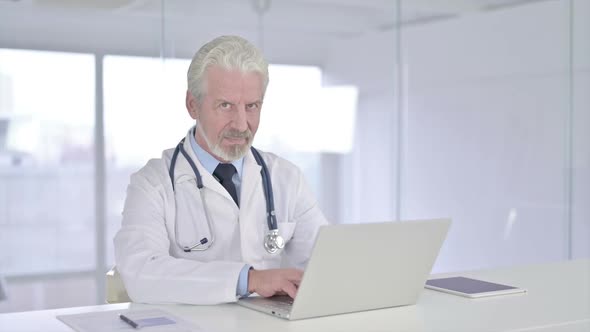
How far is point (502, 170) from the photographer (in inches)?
194

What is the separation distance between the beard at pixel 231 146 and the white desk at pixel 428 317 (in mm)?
604

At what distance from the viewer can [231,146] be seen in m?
2.47

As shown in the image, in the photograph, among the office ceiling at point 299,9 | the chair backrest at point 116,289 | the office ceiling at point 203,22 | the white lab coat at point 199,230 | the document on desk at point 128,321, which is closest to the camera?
the document on desk at point 128,321

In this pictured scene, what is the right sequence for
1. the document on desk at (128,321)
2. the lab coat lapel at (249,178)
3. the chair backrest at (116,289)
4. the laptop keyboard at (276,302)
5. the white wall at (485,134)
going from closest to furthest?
the document on desk at (128,321) → the laptop keyboard at (276,302) → the chair backrest at (116,289) → the lab coat lapel at (249,178) → the white wall at (485,134)

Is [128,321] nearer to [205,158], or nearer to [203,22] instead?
[205,158]

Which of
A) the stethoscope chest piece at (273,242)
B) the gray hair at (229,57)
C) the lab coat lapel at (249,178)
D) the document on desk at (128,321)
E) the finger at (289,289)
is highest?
the gray hair at (229,57)

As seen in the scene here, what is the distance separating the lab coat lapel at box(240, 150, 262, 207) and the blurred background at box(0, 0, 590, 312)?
1554 mm

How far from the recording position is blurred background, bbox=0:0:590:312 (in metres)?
3.83

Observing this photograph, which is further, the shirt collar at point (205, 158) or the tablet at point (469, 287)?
the shirt collar at point (205, 158)

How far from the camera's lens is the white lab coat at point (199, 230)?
6.60 feet

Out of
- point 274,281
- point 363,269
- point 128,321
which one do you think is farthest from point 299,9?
point 128,321

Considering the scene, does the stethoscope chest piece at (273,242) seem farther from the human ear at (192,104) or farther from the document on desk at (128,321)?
the document on desk at (128,321)

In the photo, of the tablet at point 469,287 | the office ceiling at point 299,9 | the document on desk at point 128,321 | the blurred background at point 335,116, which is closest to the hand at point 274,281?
the document on desk at point 128,321

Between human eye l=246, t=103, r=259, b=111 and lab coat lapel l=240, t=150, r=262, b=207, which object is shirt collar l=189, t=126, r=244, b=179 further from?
human eye l=246, t=103, r=259, b=111
